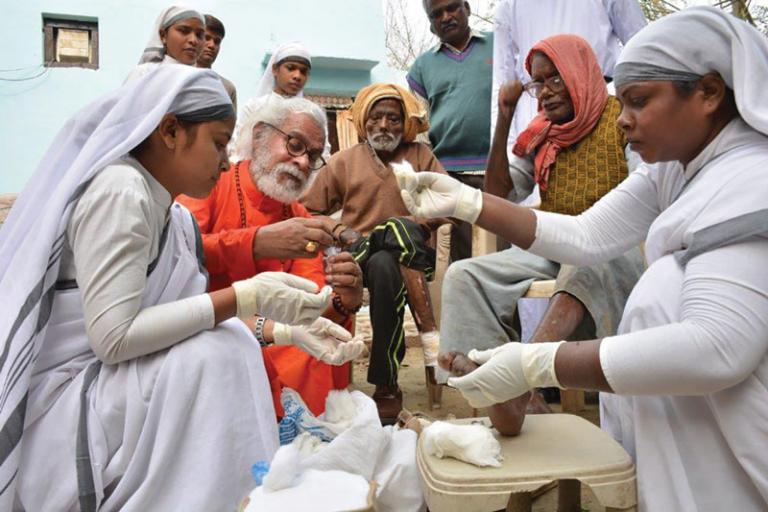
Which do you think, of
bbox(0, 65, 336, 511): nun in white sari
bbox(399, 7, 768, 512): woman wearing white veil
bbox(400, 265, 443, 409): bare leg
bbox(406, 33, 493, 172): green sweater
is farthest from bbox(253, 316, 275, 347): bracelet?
bbox(406, 33, 493, 172): green sweater

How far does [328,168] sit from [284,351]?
1.62 meters

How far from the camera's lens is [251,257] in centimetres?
291

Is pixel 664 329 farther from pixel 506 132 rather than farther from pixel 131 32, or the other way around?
pixel 131 32

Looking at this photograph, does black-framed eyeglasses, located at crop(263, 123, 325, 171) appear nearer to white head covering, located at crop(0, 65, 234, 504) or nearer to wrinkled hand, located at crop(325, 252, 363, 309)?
wrinkled hand, located at crop(325, 252, 363, 309)

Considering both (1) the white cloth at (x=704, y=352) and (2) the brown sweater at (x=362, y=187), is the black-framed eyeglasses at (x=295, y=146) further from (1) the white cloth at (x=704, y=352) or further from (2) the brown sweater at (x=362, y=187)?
(1) the white cloth at (x=704, y=352)

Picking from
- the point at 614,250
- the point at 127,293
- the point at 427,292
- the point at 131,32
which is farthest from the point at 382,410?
the point at 131,32

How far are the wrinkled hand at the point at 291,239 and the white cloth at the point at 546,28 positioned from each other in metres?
1.65

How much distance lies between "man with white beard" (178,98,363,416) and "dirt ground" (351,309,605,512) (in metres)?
0.73

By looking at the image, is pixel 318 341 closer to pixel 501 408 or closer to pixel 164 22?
pixel 501 408

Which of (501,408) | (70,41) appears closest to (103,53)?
(70,41)

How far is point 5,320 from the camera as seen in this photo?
1850mm

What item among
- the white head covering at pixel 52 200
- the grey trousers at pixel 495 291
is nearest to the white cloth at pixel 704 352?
the grey trousers at pixel 495 291

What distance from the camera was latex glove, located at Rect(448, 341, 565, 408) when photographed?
1.76 m

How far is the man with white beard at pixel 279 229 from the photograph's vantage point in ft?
9.35
